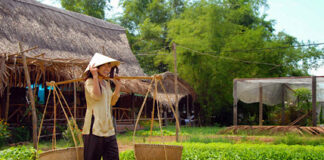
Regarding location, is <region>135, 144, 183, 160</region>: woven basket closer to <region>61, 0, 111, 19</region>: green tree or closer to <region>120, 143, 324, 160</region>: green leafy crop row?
<region>120, 143, 324, 160</region>: green leafy crop row

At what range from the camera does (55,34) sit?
11.6 metres

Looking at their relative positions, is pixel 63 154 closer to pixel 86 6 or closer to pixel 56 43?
pixel 56 43

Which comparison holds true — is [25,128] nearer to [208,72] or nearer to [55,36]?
[55,36]

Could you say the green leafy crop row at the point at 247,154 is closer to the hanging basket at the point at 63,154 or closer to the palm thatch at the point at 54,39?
the hanging basket at the point at 63,154

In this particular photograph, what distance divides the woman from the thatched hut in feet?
13.6

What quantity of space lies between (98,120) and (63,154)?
1020mm

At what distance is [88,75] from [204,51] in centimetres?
1166

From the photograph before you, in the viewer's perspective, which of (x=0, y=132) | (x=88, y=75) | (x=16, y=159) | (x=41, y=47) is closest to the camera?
(x=88, y=75)

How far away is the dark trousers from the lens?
3459mm

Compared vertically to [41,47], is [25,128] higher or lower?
lower

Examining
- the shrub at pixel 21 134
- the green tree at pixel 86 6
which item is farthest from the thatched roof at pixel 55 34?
the green tree at pixel 86 6

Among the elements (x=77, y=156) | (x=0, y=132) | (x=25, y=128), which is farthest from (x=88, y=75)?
(x=25, y=128)

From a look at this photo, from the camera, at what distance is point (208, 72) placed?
1557 cm

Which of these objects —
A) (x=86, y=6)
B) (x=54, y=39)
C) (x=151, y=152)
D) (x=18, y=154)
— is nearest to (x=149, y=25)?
(x=86, y=6)
